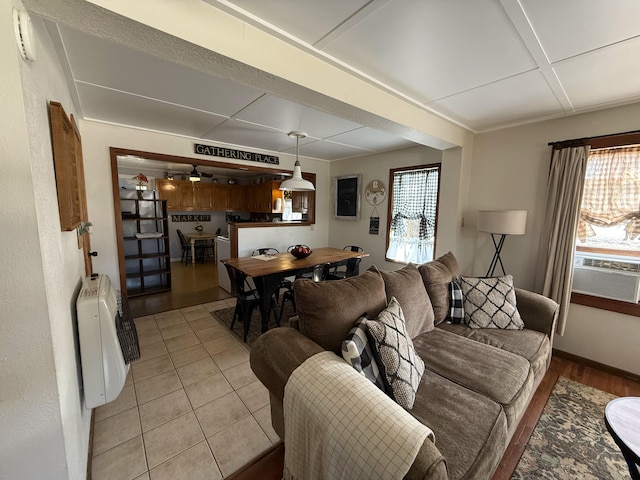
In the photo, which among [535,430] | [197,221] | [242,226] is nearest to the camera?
[535,430]

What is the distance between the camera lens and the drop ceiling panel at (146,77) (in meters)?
1.55

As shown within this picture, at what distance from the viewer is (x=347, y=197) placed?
475 cm

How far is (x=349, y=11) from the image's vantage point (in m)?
1.22

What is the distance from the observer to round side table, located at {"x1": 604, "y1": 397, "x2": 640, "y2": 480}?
109 centimetres

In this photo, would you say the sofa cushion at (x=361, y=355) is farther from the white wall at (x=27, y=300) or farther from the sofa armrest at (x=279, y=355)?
the white wall at (x=27, y=300)

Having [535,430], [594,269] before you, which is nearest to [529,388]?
[535,430]

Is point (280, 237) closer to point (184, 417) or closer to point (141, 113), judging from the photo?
point (141, 113)

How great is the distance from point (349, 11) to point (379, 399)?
173 cm

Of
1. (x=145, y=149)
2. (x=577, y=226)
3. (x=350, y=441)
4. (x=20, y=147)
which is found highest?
(x=145, y=149)

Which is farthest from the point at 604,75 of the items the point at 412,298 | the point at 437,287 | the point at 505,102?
the point at 412,298

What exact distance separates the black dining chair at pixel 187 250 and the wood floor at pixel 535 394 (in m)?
2.11

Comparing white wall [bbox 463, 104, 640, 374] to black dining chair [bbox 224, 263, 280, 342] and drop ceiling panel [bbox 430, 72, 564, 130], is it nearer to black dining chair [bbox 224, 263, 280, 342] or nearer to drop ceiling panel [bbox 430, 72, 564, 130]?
drop ceiling panel [bbox 430, 72, 564, 130]

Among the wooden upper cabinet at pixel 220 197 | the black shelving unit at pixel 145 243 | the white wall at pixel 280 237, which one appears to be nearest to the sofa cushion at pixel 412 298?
the white wall at pixel 280 237

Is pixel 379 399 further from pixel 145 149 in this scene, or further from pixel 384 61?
pixel 145 149
